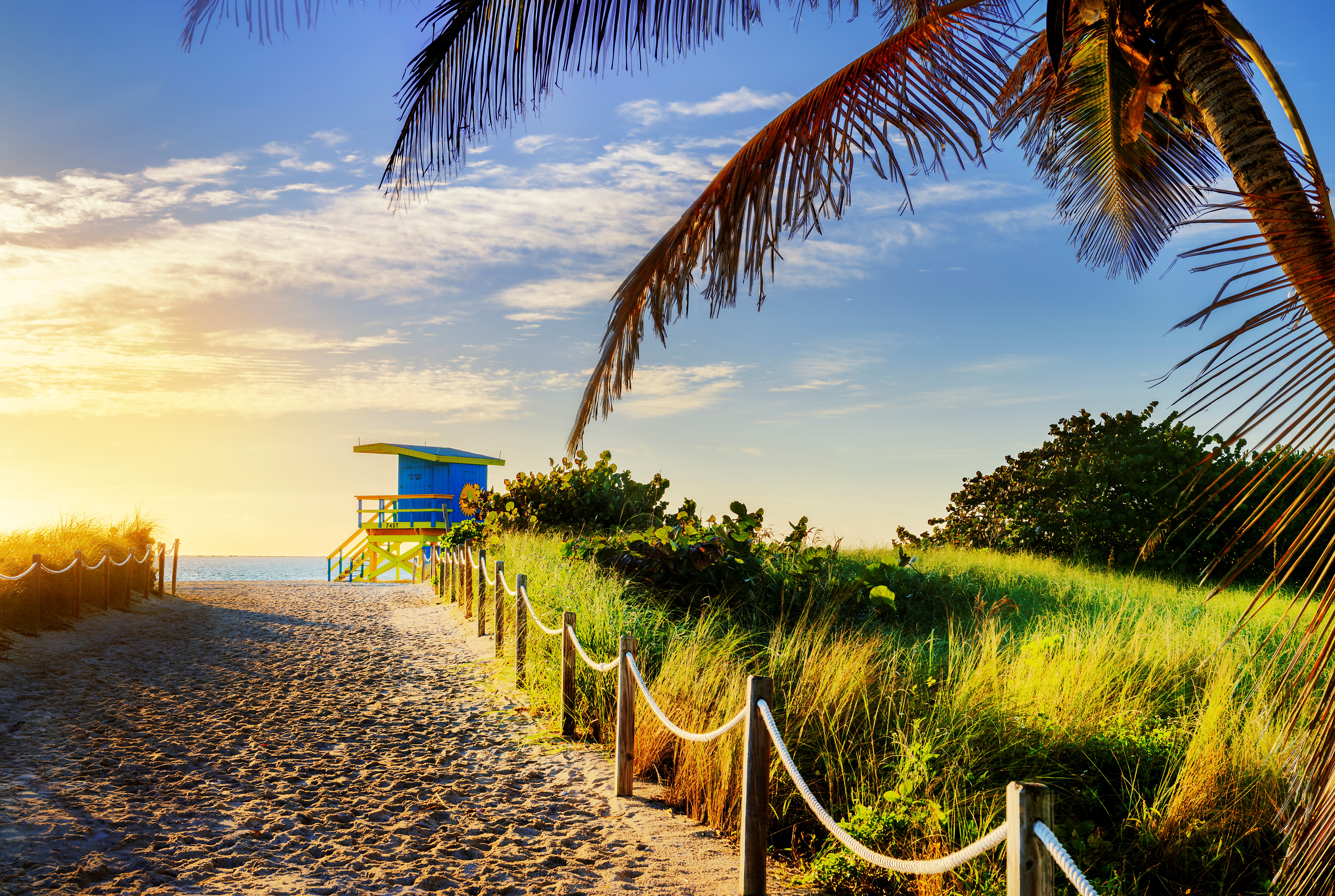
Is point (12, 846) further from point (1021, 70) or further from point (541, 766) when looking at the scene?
point (1021, 70)

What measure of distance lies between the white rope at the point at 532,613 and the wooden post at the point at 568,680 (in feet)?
0.94

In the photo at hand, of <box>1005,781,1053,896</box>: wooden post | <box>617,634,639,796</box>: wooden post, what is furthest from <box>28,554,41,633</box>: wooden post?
<box>1005,781,1053,896</box>: wooden post

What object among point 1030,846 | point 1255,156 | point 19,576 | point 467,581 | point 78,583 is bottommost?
point 467,581

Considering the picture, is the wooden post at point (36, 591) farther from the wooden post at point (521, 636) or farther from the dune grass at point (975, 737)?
the dune grass at point (975, 737)

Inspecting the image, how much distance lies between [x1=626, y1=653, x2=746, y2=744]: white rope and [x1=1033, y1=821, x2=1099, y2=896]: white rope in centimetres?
175

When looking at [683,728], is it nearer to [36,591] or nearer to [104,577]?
[36,591]

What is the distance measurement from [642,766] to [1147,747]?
10.9 feet

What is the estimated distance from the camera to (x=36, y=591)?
10.4 metres

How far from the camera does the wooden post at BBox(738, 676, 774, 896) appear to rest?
372 cm

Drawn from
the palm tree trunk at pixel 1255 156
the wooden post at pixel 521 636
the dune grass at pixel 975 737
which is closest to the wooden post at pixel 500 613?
the dune grass at pixel 975 737

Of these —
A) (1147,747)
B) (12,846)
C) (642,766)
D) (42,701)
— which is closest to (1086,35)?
(1147,747)

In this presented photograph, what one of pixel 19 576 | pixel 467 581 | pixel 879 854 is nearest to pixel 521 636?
pixel 879 854

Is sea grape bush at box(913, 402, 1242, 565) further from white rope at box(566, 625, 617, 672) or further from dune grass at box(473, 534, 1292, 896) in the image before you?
white rope at box(566, 625, 617, 672)

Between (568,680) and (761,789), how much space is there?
2958mm
